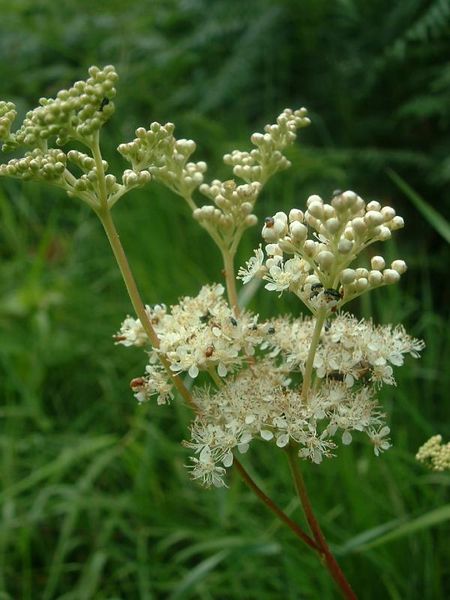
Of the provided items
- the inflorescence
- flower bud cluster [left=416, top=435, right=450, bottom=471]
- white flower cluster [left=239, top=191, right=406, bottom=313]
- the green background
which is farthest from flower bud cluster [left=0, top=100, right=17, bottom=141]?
the green background

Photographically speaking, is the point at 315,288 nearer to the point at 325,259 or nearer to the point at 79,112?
the point at 325,259

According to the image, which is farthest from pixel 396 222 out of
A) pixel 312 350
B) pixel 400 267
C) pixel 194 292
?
pixel 194 292

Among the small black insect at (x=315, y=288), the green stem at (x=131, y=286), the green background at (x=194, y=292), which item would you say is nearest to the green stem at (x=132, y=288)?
the green stem at (x=131, y=286)

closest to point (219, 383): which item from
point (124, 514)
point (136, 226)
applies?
point (124, 514)

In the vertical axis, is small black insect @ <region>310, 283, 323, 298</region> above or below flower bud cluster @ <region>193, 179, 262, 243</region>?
below

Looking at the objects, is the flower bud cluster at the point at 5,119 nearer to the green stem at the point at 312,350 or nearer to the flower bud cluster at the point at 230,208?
the flower bud cluster at the point at 230,208

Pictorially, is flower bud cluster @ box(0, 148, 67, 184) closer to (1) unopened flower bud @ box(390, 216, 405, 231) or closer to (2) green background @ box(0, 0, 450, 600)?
(1) unopened flower bud @ box(390, 216, 405, 231)

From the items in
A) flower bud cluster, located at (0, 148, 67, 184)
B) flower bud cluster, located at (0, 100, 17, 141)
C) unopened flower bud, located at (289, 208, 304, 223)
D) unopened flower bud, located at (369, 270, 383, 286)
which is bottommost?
unopened flower bud, located at (369, 270, 383, 286)
